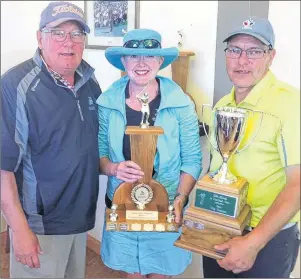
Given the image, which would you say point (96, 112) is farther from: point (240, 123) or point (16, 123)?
point (240, 123)

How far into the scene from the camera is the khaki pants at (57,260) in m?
0.80

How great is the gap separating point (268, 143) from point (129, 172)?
0.27m

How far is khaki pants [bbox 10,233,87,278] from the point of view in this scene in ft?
2.63

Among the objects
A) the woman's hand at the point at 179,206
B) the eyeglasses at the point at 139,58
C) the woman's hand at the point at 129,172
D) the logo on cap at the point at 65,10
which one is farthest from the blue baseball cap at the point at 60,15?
the woman's hand at the point at 179,206

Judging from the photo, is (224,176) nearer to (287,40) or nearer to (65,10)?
(287,40)

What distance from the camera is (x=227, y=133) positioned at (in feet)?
1.96

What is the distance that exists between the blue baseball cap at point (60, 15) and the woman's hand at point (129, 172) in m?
0.27

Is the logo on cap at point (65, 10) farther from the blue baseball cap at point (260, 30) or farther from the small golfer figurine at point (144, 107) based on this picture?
the blue baseball cap at point (260, 30)

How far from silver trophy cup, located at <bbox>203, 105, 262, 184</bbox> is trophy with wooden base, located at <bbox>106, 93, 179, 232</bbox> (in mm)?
125

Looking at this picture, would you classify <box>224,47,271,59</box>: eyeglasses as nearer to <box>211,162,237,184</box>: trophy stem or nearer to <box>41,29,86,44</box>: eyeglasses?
<box>211,162,237,184</box>: trophy stem

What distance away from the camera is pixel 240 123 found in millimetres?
587

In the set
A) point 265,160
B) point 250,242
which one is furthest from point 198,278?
point 265,160

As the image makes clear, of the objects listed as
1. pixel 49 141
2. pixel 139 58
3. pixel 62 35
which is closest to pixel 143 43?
pixel 139 58

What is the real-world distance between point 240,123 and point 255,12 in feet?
0.64
